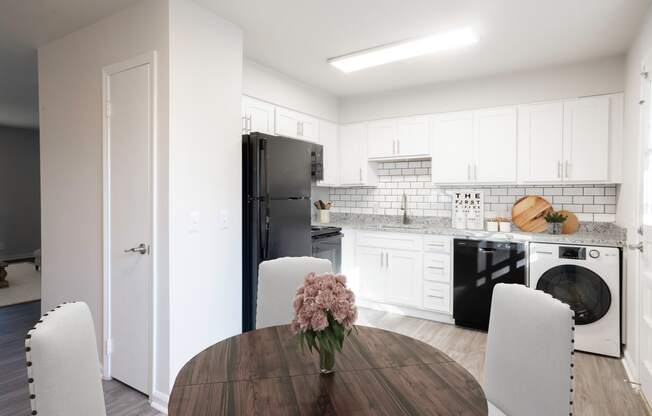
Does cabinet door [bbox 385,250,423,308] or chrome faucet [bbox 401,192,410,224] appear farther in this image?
chrome faucet [bbox 401,192,410,224]

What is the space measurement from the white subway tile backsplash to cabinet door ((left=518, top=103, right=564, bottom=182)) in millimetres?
297

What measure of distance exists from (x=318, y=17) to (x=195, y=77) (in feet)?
3.19

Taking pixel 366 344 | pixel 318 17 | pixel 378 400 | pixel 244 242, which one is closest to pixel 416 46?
pixel 318 17

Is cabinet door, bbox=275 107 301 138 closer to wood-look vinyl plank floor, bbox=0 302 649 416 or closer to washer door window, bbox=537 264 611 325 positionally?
wood-look vinyl plank floor, bbox=0 302 649 416

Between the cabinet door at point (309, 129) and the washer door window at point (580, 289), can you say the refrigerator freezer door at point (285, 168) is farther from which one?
the washer door window at point (580, 289)

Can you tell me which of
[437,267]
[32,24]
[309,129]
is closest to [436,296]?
[437,267]

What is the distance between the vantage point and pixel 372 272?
430 centimetres

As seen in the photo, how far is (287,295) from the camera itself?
1935 mm

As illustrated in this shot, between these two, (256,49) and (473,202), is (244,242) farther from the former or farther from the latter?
(473,202)

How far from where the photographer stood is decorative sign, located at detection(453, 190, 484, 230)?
405 cm

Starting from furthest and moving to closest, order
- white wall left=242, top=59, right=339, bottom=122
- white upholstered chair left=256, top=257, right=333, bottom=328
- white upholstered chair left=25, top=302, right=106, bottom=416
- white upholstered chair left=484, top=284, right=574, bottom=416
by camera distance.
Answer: white wall left=242, top=59, right=339, bottom=122 < white upholstered chair left=256, top=257, right=333, bottom=328 < white upholstered chair left=484, top=284, right=574, bottom=416 < white upholstered chair left=25, top=302, right=106, bottom=416

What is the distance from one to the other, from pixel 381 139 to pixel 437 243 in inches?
57.4

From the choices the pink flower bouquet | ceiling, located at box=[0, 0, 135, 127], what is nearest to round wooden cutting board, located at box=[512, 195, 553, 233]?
the pink flower bouquet

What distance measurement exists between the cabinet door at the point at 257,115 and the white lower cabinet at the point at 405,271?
1665mm
